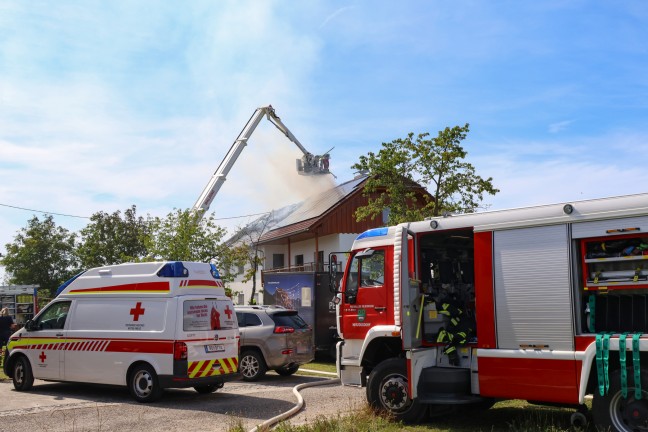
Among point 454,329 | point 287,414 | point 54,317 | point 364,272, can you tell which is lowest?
point 287,414

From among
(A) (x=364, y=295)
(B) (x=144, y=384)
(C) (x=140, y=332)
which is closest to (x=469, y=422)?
(A) (x=364, y=295)

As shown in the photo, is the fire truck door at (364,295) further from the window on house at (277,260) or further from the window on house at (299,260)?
the window on house at (277,260)

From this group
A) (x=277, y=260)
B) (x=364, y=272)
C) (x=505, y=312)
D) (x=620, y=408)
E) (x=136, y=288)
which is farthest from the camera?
(x=277, y=260)

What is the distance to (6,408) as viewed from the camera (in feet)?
38.0

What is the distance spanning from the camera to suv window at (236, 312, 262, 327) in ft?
51.2

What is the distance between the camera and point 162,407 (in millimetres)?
11602

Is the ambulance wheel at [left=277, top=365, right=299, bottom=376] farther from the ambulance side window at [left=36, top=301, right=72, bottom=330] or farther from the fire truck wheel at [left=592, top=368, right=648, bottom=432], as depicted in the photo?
the fire truck wheel at [left=592, top=368, right=648, bottom=432]

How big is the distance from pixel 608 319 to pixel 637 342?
0.58 m

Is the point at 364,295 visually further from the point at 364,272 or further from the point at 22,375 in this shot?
the point at 22,375

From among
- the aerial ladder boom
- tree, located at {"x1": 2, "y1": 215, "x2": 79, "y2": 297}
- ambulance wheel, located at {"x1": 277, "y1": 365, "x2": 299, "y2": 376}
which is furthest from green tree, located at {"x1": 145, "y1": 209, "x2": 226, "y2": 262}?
tree, located at {"x1": 2, "y1": 215, "x2": 79, "y2": 297}

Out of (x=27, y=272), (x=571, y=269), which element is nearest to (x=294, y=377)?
(x=571, y=269)

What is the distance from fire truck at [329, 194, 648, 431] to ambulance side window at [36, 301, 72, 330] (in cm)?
582

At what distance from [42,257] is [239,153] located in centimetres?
2380

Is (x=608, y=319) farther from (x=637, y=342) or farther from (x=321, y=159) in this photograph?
(x=321, y=159)
